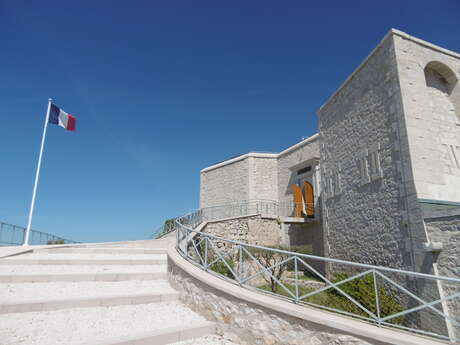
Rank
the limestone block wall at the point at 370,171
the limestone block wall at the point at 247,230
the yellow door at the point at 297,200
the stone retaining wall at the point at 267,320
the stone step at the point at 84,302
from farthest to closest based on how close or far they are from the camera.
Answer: the yellow door at the point at 297,200 → the limestone block wall at the point at 247,230 → the limestone block wall at the point at 370,171 → the stone step at the point at 84,302 → the stone retaining wall at the point at 267,320

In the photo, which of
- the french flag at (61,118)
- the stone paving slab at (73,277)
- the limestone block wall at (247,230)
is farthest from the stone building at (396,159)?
the french flag at (61,118)

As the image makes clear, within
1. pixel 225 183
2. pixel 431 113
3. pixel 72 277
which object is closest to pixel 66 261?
pixel 72 277

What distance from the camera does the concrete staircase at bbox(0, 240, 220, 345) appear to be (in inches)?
112

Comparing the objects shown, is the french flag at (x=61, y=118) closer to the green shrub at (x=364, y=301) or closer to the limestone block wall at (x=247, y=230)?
the limestone block wall at (x=247, y=230)

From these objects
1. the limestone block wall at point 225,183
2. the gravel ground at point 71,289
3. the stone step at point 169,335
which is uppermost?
the limestone block wall at point 225,183

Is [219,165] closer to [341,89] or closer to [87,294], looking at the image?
[341,89]

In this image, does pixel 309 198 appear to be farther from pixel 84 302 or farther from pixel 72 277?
pixel 84 302

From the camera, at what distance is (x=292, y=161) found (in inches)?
599

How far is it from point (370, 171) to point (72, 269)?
26.1 ft

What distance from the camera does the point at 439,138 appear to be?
6898 mm

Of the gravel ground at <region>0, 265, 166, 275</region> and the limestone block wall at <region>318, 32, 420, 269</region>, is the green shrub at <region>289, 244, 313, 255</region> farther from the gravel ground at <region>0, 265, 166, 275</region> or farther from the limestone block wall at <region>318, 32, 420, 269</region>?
the gravel ground at <region>0, 265, 166, 275</region>

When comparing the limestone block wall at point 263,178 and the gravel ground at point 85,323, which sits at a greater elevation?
the limestone block wall at point 263,178

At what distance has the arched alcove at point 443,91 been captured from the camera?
743cm

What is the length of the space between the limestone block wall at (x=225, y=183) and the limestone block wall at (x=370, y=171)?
655 cm
